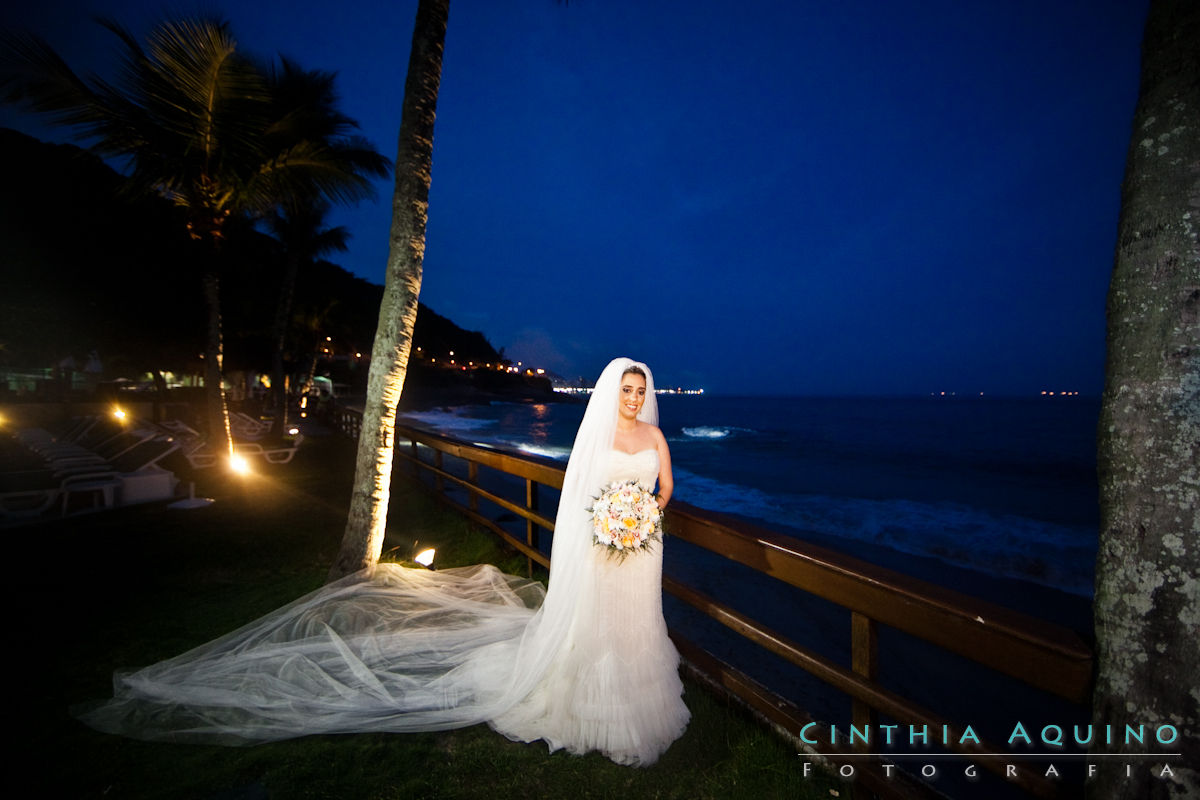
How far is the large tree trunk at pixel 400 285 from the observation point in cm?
428

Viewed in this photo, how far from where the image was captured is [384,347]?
427 centimetres

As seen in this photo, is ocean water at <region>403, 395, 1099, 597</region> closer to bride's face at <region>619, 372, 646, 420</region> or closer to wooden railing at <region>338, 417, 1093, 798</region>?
wooden railing at <region>338, 417, 1093, 798</region>

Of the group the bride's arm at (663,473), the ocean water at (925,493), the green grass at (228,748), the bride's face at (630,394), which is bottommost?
the ocean water at (925,493)

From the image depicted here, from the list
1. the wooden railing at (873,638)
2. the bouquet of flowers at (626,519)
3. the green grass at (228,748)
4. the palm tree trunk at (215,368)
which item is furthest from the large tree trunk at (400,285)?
the palm tree trunk at (215,368)

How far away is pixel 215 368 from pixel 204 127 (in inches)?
168

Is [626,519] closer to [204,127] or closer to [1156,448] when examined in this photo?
[1156,448]

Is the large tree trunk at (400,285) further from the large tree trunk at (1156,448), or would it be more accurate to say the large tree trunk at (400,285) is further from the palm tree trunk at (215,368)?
the palm tree trunk at (215,368)

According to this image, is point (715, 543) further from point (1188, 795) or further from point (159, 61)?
point (159, 61)

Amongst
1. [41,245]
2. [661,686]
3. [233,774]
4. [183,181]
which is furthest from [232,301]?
[661,686]

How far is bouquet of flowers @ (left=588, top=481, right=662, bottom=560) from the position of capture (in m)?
2.68

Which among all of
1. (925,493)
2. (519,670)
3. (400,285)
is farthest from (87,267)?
(925,493)

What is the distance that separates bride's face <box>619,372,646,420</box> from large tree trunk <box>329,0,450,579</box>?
2218 millimetres

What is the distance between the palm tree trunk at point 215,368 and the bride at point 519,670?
7.89 m

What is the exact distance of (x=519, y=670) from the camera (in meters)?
2.99
